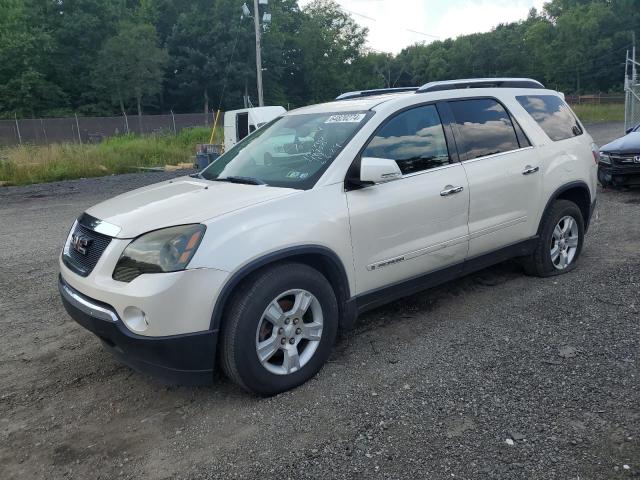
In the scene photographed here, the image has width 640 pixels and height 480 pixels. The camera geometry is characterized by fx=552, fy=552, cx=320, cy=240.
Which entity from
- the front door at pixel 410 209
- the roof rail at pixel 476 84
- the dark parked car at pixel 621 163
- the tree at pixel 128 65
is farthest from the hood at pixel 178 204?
the tree at pixel 128 65

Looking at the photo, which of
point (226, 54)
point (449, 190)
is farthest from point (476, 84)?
point (226, 54)

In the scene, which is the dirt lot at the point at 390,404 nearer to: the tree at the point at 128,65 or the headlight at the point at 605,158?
the headlight at the point at 605,158

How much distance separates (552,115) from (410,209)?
239 cm

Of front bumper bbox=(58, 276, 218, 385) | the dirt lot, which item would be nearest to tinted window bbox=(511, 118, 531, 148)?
the dirt lot

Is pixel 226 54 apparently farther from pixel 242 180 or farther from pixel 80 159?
pixel 242 180

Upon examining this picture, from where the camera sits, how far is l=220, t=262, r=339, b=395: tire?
3191 mm

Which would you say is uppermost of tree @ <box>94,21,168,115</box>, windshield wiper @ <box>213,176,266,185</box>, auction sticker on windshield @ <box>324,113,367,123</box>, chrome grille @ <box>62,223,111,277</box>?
tree @ <box>94,21,168,115</box>

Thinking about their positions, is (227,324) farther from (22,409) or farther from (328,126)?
(328,126)

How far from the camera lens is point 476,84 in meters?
4.86

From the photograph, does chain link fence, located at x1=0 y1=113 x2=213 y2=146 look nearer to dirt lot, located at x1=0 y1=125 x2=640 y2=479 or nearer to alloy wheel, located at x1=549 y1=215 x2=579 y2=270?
alloy wheel, located at x1=549 y1=215 x2=579 y2=270

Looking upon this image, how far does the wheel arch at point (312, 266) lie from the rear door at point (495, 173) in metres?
1.34

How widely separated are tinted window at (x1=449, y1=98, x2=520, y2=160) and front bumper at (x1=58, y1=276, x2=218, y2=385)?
103 inches

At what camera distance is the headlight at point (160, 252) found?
307 cm

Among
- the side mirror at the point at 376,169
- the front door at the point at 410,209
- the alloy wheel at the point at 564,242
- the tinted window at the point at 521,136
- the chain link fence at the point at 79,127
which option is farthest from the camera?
the chain link fence at the point at 79,127
